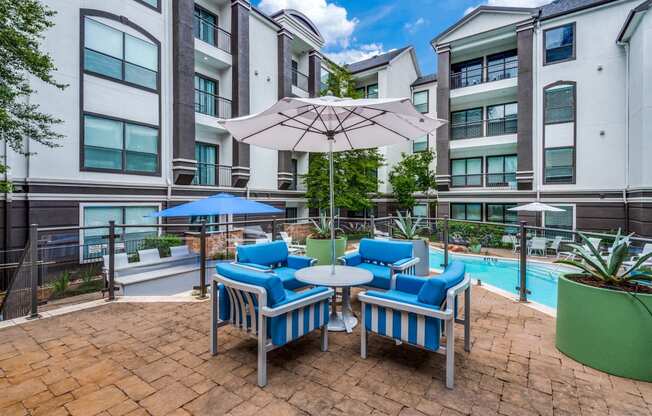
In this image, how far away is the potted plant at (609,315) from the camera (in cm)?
264

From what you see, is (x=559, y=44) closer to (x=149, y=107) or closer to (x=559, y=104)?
(x=559, y=104)

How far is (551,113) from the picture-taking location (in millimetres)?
13891

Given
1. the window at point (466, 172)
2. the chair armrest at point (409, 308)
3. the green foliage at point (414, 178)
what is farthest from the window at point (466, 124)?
the chair armrest at point (409, 308)

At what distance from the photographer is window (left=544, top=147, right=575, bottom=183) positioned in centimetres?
1356

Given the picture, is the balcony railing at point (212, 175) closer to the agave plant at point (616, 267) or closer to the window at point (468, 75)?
the agave plant at point (616, 267)

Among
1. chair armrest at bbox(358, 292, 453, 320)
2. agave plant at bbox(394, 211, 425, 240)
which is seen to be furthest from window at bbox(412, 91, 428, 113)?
chair armrest at bbox(358, 292, 453, 320)

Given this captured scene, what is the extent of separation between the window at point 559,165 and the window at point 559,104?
1370 millimetres

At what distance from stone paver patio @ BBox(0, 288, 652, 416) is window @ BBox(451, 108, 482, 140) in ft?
48.8

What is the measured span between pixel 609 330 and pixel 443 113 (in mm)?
15401

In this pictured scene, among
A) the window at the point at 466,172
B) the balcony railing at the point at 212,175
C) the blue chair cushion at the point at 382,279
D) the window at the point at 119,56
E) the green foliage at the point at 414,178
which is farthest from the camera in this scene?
the window at the point at 466,172

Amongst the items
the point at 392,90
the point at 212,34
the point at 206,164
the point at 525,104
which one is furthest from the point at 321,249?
the point at 392,90

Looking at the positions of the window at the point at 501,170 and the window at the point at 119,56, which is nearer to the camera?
the window at the point at 119,56

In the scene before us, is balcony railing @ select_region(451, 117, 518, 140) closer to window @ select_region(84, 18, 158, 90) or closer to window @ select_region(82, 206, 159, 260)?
window @ select_region(84, 18, 158, 90)

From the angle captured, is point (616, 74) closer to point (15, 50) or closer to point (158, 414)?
point (158, 414)
